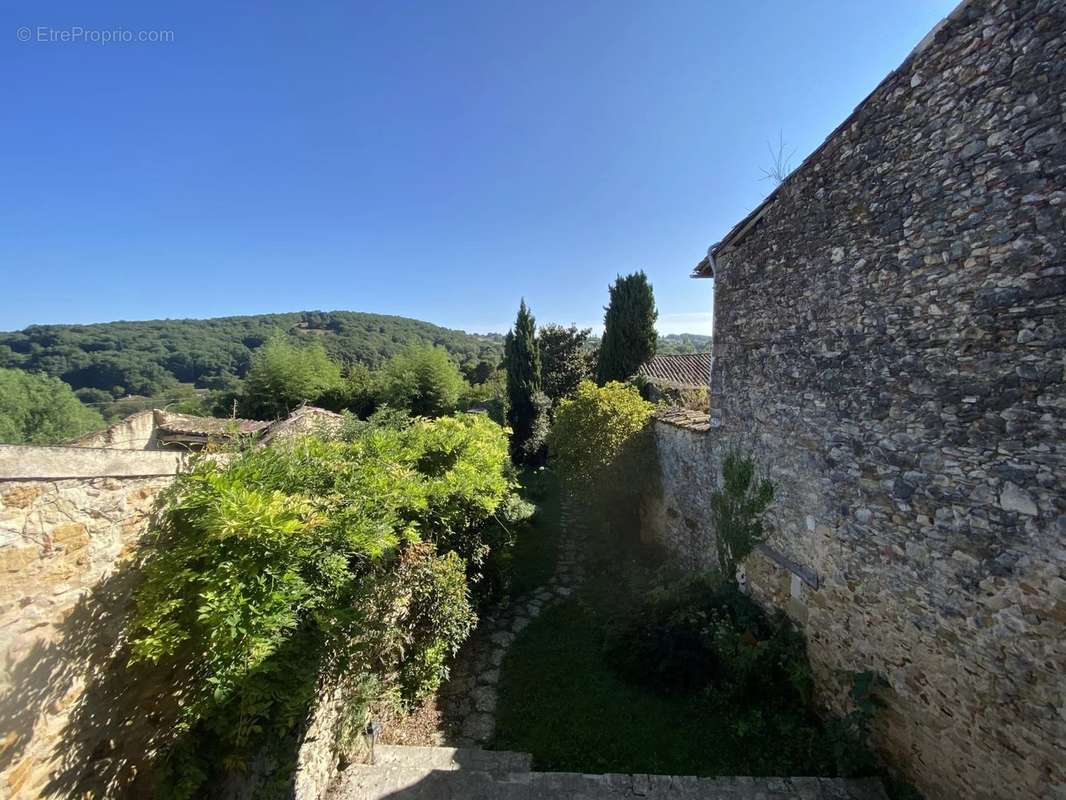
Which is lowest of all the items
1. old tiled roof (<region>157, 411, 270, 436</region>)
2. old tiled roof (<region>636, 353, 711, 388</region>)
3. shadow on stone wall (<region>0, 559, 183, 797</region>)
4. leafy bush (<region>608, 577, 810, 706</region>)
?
leafy bush (<region>608, 577, 810, 706</region>)

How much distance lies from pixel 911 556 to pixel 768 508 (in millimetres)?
1715

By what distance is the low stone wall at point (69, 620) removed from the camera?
239 centimetres

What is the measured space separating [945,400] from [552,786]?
4.35 metres

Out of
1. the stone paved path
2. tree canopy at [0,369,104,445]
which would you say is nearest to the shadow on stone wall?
the stone paved path

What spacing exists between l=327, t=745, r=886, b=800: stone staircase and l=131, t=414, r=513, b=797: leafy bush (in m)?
0.86

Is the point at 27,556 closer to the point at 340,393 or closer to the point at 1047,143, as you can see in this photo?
the point at 1047,143

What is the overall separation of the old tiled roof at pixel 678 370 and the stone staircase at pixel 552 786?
518 inches

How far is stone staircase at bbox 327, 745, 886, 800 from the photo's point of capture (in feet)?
11.6

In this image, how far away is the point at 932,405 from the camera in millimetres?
3277

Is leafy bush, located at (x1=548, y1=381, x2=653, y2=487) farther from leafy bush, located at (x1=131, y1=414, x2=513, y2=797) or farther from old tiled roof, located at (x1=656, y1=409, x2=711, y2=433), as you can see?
leafy bush, located at (x1=131, y1=414, x2=513, y2=797)

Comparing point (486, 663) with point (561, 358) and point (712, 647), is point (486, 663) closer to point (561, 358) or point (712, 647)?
point (712, 647)

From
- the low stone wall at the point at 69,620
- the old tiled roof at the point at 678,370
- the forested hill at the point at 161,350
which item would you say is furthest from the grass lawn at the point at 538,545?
the forested hill at the point at 161,350

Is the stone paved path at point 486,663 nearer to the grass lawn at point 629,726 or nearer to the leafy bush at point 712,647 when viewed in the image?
the grass lawn at point 629,726

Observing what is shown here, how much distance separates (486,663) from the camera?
5832 millimetres
